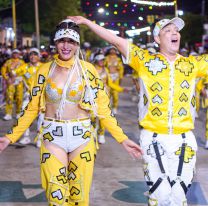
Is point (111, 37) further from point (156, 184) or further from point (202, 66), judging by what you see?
point (156, 184)

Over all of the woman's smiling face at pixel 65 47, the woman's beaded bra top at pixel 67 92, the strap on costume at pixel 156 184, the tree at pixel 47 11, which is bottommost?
the strap on costume at pixel 156 184

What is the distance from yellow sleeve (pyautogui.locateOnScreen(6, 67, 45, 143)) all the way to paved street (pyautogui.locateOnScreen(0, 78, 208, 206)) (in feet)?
5.81

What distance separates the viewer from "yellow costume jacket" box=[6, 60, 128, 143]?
5.17 metres

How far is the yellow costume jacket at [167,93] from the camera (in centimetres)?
500

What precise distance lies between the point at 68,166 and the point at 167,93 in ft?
3.79

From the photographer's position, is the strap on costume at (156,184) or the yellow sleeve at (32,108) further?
the yellow sleeve at (32,108)

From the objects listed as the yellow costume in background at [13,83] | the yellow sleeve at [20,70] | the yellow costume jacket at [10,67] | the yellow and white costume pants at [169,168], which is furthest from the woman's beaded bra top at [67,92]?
the yellow costume jacket at [10,67]

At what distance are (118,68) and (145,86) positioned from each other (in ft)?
43.0

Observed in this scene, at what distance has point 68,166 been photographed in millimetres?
5188

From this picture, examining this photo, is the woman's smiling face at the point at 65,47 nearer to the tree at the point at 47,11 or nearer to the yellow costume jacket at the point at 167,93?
the yellow costume jacket at the point at 167,93

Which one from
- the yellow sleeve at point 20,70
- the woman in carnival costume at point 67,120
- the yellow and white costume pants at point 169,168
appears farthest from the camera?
the yellow sleeve at point 20,70

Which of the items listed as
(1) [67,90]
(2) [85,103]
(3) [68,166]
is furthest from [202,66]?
(3) [68,166]

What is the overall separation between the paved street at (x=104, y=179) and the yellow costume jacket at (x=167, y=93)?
206 cm

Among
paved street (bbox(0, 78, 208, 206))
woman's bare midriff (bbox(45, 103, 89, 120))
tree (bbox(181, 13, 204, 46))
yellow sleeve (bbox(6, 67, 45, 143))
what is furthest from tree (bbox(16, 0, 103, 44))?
woman's bare midriff (bbox(45, 103, 89, 120))
